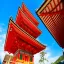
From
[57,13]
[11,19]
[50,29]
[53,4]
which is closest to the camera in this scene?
[53,4]

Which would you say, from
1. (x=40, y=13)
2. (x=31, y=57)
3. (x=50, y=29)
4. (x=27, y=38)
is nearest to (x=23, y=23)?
(x=27, y=38)

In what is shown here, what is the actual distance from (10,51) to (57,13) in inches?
412

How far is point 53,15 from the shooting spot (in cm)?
623

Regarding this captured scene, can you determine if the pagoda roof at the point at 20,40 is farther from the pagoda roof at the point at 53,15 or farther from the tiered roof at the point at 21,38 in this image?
the pagoda roof at the point at 53,15

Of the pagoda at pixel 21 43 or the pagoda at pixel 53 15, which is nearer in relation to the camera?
the pagoda at pixel 53 15

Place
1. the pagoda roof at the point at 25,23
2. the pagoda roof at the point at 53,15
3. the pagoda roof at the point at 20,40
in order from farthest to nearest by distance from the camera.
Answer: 1. the pagoda roof at the point at 25,23
2. the pagoda roof at the point at 20,40
3. the pagoda roof at the point at 53,15

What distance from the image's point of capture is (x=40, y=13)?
5.86 m

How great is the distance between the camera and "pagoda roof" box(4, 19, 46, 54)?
12.1 meters

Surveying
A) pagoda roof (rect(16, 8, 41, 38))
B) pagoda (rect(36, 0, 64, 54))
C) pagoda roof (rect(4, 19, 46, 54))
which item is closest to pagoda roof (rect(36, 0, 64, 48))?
pagoda (rect(36, 0, 64, 54))

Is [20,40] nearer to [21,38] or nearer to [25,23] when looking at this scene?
[21,38]

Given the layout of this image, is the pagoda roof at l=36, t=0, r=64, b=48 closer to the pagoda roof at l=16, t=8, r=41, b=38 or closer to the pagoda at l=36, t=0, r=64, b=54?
the pagoda at l=36, t=0, r=64, b=54

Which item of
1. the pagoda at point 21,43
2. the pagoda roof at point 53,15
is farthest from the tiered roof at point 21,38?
the pagoda roof at point 53,15

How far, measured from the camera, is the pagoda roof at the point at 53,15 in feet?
18.0

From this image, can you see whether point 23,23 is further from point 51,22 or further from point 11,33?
point 51,22
